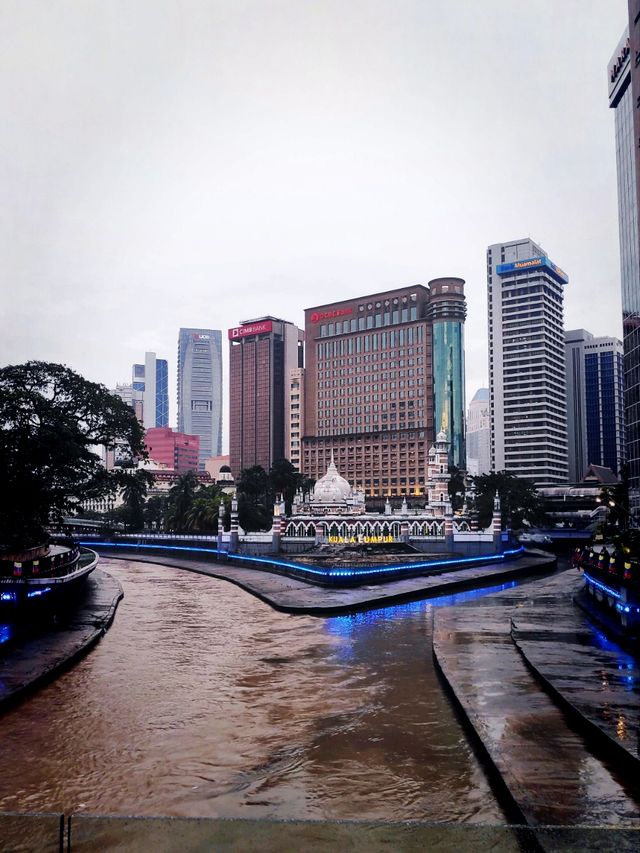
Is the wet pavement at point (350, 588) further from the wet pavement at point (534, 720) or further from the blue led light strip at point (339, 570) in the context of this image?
the wet pavement at point (534, 720)

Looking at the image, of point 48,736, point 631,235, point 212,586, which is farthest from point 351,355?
point 48,736

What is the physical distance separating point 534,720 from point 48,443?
37.8 m

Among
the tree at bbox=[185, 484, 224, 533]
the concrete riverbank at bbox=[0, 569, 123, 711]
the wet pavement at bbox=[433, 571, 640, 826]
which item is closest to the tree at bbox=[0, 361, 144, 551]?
the concrete riverbank at bbox=[0, 569, 123, 711]

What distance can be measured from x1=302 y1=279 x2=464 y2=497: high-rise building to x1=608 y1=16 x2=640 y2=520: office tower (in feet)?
282

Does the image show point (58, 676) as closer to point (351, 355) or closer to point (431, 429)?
point (431, 429)

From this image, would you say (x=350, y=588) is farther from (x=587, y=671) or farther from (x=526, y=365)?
(x=526, y=365)

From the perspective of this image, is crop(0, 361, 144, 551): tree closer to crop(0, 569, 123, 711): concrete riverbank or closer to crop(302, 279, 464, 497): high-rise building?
crop(0, 569, 123, 711): concrete riverbank

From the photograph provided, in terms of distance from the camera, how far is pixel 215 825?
9281 mm

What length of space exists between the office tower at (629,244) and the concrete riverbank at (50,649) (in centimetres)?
5260

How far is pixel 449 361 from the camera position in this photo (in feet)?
586

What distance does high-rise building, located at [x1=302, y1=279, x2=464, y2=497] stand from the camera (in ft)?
592

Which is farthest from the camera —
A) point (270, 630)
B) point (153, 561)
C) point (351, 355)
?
point (351, 355)

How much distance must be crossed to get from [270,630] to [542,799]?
2274 centimetres

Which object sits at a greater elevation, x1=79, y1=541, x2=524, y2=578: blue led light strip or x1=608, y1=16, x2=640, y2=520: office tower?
x1=608, y1=16, x2=640, y2=520: office tower
